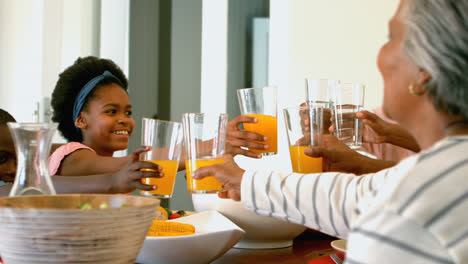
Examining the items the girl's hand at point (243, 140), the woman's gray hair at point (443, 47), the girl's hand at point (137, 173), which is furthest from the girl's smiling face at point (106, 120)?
the woman's gray hair at point (443, 47)

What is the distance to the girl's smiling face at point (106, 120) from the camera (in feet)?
7.85

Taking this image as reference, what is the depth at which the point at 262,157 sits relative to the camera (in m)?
1.43

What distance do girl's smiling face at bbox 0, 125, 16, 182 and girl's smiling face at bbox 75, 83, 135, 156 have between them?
0.51m

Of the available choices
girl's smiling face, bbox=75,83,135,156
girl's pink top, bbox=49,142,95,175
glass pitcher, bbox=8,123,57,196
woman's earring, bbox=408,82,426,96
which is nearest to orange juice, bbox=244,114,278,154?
glass pitcher, bbox=8,123,57,196

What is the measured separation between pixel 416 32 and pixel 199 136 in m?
0.62

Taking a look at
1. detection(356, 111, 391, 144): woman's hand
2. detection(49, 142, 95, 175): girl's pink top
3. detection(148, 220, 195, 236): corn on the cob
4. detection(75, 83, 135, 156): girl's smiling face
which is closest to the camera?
detection(148, 220, 195, 236): corn on the cob

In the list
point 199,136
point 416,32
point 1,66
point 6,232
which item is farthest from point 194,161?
point 1,66

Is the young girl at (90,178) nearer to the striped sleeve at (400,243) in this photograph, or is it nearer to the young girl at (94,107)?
the young girl at (94,107)

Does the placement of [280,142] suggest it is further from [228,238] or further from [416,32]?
[416,32]

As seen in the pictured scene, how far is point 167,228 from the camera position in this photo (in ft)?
3.62

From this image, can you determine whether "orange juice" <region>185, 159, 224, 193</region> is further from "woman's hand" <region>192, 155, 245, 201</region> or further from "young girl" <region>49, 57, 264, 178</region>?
"young girl" <region>49, 57, 264, 178</region>

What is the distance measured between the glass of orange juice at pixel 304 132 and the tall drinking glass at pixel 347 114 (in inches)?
7.5

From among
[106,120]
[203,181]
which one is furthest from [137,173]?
[106,120]

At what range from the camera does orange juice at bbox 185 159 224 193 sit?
3.93ft
